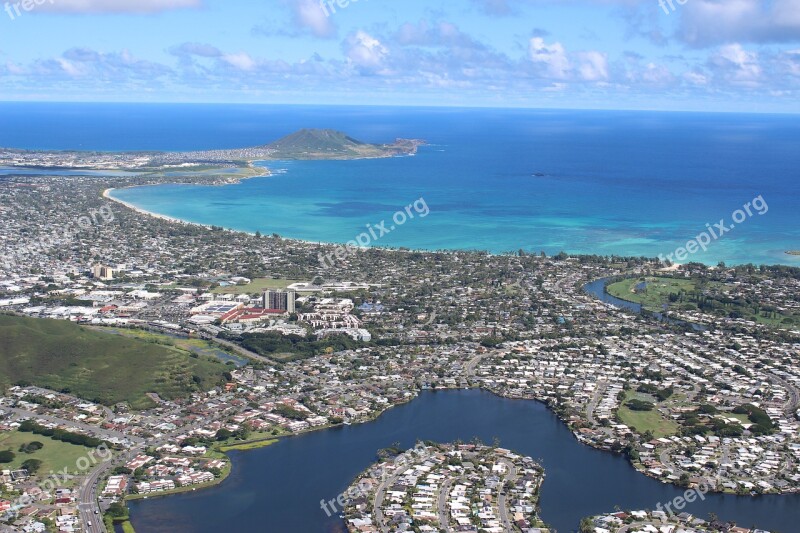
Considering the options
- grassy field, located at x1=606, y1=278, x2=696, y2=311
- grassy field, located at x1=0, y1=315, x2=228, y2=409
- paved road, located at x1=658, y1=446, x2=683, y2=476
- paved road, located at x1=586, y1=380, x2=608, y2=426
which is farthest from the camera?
grassy field, located at x1=606, y1=278, x2=696, y2=311

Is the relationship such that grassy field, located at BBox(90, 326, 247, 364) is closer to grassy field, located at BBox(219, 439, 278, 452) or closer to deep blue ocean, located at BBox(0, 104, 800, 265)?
grassy field, located at BBox(219, 439, 278, 452)

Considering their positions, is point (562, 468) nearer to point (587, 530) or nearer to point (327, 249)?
point (587, 530)

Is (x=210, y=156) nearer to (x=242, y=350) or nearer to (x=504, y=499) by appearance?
(x=242, y=350)

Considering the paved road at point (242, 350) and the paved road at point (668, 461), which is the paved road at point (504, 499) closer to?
the paved road at point (668, 461)

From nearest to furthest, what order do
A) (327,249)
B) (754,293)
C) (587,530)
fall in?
(587,530), (754,293), (327,249)

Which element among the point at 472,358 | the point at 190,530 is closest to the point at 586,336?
the point at 472,358

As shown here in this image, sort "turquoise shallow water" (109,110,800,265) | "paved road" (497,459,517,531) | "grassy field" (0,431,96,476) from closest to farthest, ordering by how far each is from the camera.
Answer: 1. "paved road" (497,459,517,531)
2. "grassy field" (0,431,96,476)
3. "turquoise shallow water" (109,110,800,265)

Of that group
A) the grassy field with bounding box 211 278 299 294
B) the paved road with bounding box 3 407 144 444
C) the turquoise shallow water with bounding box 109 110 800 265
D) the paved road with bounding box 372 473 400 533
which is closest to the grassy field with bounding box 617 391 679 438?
the paved road with bounding box 372 473 400 533
